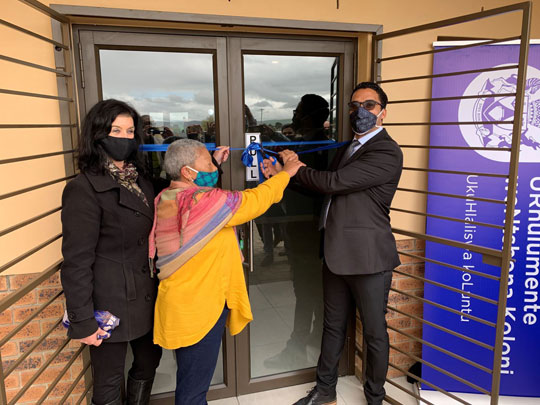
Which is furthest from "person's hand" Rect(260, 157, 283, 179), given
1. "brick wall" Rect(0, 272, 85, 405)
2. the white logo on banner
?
"brick wall" Rect(0, 272, 85, 405)

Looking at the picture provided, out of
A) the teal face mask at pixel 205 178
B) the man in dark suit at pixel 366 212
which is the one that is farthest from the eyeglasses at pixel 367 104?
the teal face mask at pixel 205 178

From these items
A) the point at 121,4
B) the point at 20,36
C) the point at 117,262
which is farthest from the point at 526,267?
the point at 20,36

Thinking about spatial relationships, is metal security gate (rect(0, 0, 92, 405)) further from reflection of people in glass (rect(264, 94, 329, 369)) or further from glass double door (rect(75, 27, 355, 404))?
reflection of people in glass (rect(264, 94, 329, 369))

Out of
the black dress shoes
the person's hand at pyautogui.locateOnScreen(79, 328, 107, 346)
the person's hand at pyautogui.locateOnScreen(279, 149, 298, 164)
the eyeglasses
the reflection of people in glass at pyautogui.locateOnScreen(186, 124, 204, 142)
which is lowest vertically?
the black dress shoes

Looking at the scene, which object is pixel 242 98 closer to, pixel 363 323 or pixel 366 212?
pixel 366 212

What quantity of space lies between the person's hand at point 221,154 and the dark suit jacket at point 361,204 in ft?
1.39

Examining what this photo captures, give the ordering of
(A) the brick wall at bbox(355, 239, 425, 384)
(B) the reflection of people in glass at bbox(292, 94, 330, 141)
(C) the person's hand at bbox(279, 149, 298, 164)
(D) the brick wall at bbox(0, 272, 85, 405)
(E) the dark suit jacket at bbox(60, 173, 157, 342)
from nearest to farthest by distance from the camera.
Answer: (E) the dark suit jacket at bbox(60, 173, 157, 342) < (D) the brick wall at bbox(0, 272, 85, 405) < (C) the person's hand at bbox(279, 149, 298, 164) < (B) the reflection of people in glass at bbox(292, 94, 330, 141) < (A) the brick wall at bbox(355, 239, 425, 384)

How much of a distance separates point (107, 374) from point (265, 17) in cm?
197

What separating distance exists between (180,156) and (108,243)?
18.8 inches

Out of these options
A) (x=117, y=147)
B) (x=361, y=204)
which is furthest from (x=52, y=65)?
(x=361, y=204)

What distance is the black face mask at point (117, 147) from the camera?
1.73 m

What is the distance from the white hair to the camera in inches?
68.6

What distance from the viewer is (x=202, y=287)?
1744 millimetres

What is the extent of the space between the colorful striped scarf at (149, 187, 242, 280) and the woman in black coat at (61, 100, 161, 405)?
13 cm
